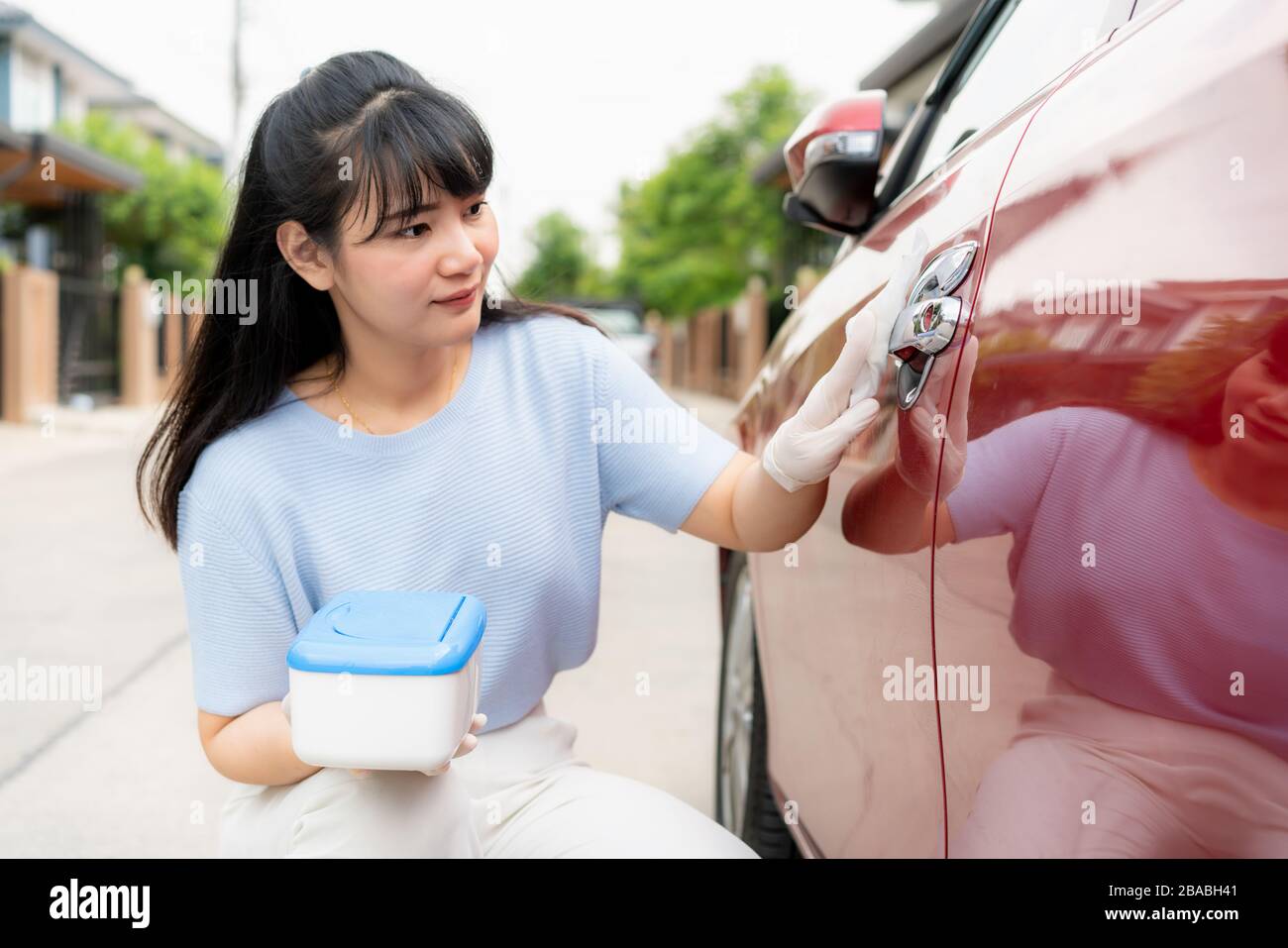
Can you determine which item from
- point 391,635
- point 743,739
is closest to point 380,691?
point 391,635

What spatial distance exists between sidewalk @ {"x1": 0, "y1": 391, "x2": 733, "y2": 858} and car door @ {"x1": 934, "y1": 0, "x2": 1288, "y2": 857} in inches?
72.0

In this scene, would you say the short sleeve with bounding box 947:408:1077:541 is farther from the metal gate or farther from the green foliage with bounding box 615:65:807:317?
the green foliage with bounding box 615:65:807:317

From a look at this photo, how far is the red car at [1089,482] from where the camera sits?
93cm

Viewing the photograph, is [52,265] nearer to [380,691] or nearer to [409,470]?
[409,470]

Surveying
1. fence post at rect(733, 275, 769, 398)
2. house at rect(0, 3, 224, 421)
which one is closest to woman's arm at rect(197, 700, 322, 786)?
house at rect(0, 3, 224, 421)

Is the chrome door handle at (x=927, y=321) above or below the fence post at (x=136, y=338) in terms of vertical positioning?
below

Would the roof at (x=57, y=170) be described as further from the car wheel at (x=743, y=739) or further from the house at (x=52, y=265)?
the car wheel at (x=743, y=739)

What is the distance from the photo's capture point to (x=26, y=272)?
636 inches

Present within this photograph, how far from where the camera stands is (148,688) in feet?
14.6

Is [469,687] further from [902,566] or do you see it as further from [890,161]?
[890,161]

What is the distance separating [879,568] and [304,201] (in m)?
0.90

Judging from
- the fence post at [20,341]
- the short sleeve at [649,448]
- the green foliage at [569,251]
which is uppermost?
the green foliage at [569,251]

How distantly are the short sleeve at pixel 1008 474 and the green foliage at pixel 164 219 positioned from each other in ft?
90.6

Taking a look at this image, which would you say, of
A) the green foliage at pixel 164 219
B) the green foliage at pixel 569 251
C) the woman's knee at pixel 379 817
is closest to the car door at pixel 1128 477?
the woman's knee at pixel 379 817
